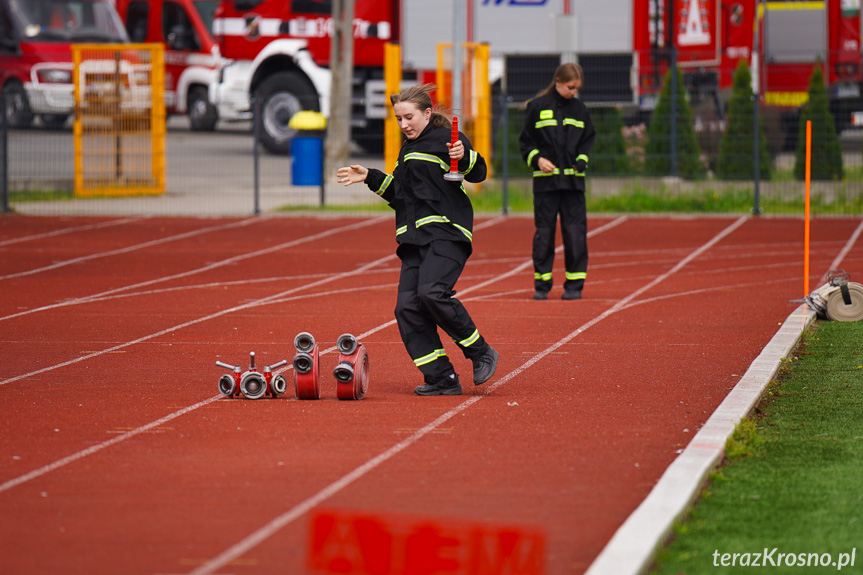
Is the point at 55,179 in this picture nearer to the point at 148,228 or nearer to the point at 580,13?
the point at 148,228

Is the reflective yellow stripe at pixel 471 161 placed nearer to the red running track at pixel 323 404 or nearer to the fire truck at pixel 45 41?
the red running track at pixel 323 404

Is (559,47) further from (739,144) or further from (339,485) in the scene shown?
(339,485)

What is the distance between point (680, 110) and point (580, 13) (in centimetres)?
506

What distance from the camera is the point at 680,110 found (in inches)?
869

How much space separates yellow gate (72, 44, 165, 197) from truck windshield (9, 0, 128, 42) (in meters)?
8.14

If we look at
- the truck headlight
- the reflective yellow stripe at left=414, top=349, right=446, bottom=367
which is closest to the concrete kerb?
the reflective yellow stripe at left=414, top=349, right=446, bottom=367

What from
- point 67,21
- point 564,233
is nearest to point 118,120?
point 67,21

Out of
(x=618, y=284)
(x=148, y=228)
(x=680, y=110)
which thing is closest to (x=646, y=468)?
(x=618, y=284)

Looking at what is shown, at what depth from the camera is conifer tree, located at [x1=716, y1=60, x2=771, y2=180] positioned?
21812 millimetres

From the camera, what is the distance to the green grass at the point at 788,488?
202 inches

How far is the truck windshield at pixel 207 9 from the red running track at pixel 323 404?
17651 mm

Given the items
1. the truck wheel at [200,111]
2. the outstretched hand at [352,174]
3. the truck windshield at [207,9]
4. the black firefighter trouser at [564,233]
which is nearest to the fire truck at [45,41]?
the truck windshield at [207,9]

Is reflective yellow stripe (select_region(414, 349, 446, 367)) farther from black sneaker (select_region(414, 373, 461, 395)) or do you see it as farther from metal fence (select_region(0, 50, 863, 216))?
metal fence (select_region(0, 50, 863, 216))

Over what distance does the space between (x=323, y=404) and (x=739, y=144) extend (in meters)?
15.3
